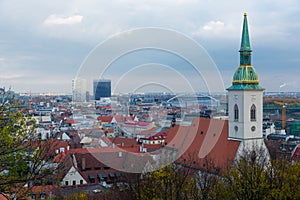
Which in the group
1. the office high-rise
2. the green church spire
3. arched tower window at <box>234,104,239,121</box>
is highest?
the green church spire

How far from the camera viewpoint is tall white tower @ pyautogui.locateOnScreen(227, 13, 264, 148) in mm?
28531

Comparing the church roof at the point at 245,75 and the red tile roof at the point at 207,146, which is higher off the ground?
the church roof at the point at 245,75

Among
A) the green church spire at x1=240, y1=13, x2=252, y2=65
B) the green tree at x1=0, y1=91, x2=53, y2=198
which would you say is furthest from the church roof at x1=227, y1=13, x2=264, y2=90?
the green tree at x1=0, y1=91, x2=53, y2=198

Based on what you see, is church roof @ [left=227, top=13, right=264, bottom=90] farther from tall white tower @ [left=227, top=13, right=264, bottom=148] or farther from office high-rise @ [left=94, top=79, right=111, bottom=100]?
office high-rise @ [left=94, top=79, right=111, bottom=100]

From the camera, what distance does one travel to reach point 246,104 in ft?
94.1

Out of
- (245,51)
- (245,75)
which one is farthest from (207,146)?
(245,51)

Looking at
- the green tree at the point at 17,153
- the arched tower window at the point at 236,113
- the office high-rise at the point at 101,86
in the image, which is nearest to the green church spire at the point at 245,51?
the arched tower window at the point at 236,113

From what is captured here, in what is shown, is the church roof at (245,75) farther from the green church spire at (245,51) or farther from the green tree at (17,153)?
the green tree at (17,153)

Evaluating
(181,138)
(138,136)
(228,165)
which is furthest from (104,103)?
(228,165)

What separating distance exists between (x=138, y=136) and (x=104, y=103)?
61.1 metres

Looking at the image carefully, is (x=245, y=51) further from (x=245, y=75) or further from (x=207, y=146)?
(x=207, y=146)

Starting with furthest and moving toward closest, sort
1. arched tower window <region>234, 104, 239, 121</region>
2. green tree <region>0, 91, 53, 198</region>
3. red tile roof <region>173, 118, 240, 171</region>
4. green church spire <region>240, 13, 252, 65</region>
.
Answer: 1. arched tower window <region>234, 104, 239, 121</region>
2. green church spire <region>240, 13, 252, 65</region>
3. red tile roof <region>173, 118, 240, 171</region>
4. green tree <region>0, 91, 53, 198</region>

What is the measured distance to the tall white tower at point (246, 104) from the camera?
93.6ft

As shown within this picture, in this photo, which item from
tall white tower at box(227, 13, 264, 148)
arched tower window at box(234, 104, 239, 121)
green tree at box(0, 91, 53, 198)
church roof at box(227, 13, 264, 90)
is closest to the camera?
green tree at box(0, 91, 53, 198)
